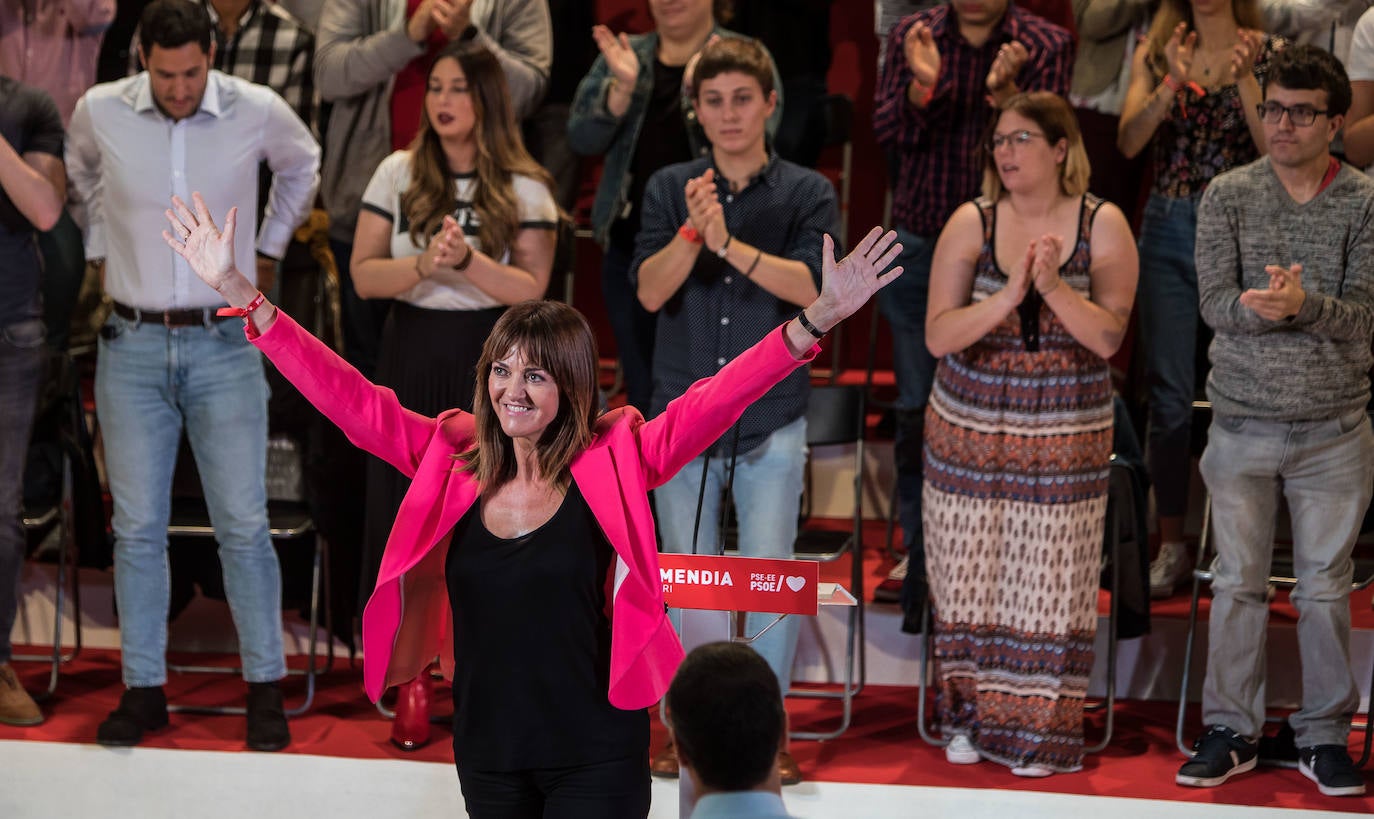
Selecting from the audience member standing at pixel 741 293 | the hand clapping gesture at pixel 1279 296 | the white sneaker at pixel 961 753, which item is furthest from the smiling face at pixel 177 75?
the hand clapping gesture at pixel 1279 296

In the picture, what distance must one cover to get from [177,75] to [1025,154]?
218 cm

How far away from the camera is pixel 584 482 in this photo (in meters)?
2.57

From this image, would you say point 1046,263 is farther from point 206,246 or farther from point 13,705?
point 13,705

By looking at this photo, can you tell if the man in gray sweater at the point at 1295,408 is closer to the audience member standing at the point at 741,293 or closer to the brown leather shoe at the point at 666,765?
the audience member standing at the point at 741,293

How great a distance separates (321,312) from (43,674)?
1.38 m

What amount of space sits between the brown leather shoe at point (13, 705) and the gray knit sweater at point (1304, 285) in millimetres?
3318

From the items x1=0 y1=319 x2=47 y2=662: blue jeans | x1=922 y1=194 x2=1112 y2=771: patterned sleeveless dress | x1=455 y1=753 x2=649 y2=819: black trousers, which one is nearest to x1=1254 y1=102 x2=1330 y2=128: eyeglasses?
x1=922 y1=194 x2=1112 y2=771: patterned sleeveless dress

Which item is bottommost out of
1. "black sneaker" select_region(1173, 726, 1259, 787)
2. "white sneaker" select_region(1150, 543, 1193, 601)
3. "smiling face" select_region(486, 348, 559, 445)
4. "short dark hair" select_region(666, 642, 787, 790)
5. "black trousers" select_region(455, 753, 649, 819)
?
"black sneaker" select_region(1173, 726, 1259, 787)

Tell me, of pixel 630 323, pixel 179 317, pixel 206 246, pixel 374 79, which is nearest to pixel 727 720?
pixel 206 246

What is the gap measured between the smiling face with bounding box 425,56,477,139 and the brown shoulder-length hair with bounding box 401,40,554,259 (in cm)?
2

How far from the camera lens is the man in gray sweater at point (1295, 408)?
12.9 ft

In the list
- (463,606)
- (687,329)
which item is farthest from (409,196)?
(463,606)

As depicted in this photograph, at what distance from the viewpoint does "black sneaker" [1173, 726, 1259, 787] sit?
3.98 m

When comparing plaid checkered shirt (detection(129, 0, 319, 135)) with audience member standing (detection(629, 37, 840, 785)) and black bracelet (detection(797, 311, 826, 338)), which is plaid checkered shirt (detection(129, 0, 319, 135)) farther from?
black bracelet (detection(797, 311, 826, 338))
